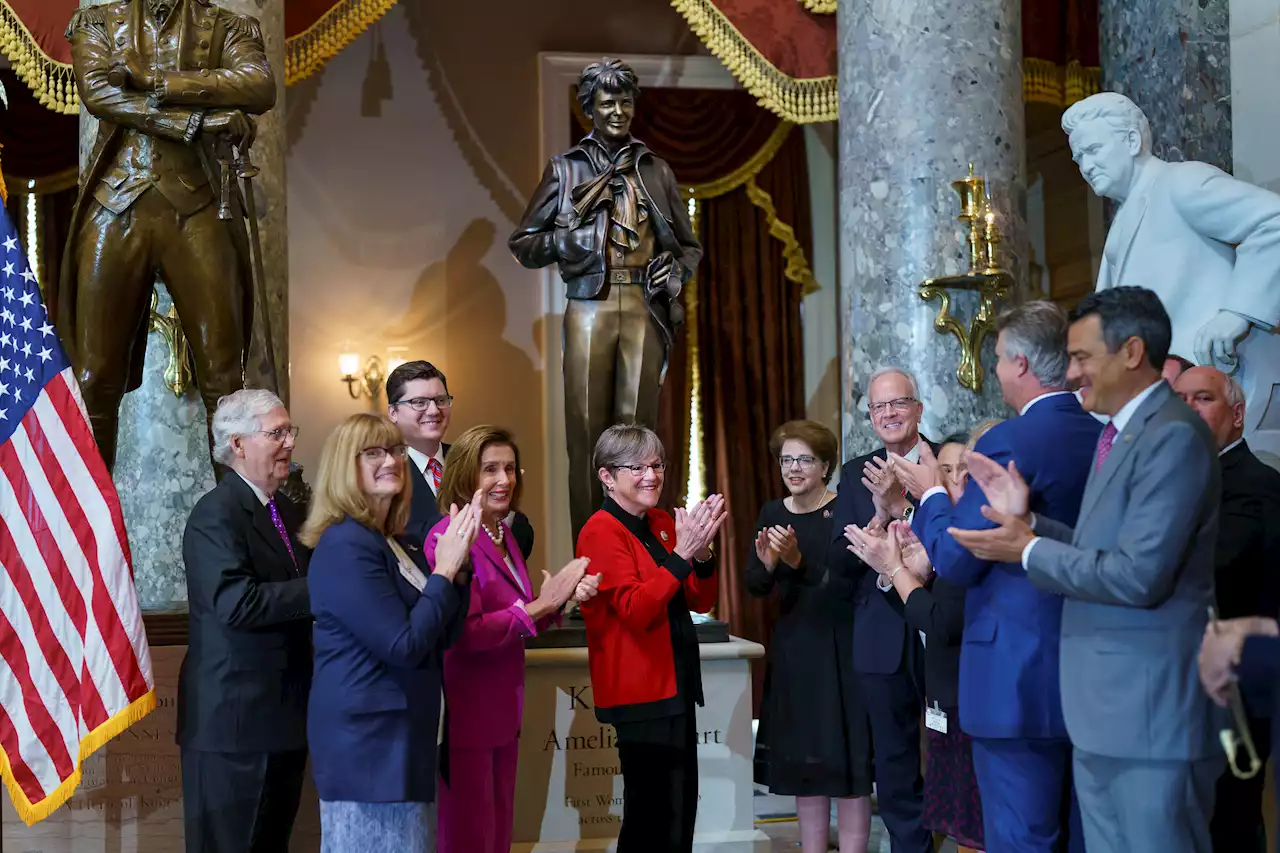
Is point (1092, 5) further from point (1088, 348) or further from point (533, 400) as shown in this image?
point (1088, 348)

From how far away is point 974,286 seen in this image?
19.5 feet

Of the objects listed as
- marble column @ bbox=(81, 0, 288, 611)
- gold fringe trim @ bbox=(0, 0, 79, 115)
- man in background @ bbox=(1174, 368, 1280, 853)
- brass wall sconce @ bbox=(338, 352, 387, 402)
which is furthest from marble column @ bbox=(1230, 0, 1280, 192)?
brass wall sconce @ bbox=(338, 352, 387, 402)

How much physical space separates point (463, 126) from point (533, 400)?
5.99ft

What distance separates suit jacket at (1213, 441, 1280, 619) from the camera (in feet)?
12.1

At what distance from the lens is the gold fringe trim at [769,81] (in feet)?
24.4

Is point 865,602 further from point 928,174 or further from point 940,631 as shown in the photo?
point 928,174

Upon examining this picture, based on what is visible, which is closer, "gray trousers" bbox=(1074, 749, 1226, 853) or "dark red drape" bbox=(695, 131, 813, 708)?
"gray trousers" bbox=(1074, 749, 1226, 853)

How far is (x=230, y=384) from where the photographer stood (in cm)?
493

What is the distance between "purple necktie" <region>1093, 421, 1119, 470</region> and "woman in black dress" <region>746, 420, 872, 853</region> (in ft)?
5.44

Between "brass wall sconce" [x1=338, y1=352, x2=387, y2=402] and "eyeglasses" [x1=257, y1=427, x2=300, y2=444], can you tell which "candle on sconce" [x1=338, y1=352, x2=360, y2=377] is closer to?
"brass wall sconce" [x1=338, y1=352, x2=387, y2=402]

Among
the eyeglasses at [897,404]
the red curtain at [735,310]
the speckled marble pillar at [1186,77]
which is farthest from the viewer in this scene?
the red curtain at [735,310]

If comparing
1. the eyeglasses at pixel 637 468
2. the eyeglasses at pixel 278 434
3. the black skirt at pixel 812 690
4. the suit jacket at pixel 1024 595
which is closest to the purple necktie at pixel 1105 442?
the suit jacket at pixel 1024 595

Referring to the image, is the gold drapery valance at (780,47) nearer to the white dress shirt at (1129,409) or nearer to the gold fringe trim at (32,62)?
the gold fringe trim at (32,62)

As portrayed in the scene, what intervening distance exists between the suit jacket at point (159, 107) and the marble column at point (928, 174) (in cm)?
253
